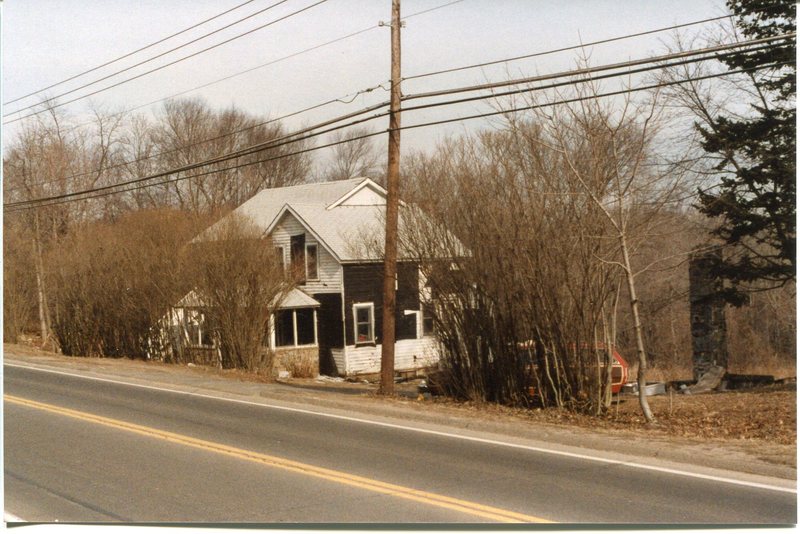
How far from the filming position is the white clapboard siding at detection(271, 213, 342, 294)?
108 feet

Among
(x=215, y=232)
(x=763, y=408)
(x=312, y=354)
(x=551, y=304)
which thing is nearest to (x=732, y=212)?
(x=763, y=408)

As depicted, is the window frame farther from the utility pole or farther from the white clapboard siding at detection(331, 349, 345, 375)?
the utility pole

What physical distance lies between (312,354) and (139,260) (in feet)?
27.0

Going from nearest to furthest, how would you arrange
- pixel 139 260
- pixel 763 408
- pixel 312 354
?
pixel 763 408
pixel 139 260
pixel 312 354

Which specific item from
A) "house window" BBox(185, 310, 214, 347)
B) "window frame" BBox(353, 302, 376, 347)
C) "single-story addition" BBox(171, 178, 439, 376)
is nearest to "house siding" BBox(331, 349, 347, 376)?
"single-story addition" BBox(171, 178, 439, 376)

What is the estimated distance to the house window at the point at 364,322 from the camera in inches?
1291

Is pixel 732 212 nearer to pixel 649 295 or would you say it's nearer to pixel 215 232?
pixel 649 295

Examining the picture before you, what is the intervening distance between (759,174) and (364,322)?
16040 mm

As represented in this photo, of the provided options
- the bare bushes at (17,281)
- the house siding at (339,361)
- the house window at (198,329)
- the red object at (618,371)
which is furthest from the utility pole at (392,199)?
the bare bushes at (17,281)

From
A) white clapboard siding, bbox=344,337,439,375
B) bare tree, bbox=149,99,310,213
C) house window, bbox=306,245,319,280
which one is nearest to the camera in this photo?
white clapboard siding, bbox=344,337,439,375

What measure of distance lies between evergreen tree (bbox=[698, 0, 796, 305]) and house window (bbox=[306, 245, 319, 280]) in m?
15.3

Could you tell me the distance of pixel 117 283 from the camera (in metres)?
28.2

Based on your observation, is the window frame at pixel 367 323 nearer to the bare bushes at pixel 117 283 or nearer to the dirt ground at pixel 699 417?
the bare bushes at pixel 117 283

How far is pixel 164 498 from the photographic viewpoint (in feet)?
25.8
